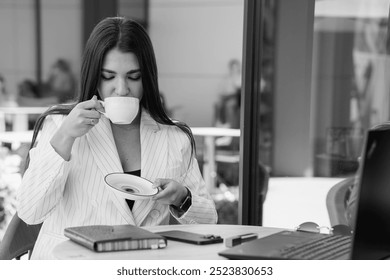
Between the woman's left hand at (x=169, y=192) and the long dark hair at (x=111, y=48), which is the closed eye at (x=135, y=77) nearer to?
A: the long dark hair at (x=111, y=48)

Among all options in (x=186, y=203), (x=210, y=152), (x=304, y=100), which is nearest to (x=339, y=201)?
(x=304, y=100)

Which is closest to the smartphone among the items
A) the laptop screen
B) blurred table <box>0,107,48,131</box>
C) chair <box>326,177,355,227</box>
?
the laptop screen

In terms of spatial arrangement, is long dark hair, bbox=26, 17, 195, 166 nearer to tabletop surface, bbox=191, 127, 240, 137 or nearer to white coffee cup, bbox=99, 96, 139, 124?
white coffee cup, bbox=99, 96, 139, 124

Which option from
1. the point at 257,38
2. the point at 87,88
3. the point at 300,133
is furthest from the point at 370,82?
the point at 87,88

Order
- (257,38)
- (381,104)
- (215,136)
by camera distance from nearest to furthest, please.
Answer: (257,38), (381,104), (215,136)

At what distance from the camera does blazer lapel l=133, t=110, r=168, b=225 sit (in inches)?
69.1

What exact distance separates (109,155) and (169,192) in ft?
0.91

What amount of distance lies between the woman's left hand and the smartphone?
167mm

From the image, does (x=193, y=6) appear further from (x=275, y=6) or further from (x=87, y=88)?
(x=87, y=88)

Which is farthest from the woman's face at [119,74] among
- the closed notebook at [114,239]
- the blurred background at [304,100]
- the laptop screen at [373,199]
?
the laptop screen at [373,199]

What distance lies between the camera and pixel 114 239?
4.06 feet

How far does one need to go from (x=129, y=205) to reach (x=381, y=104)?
4.53 ft
